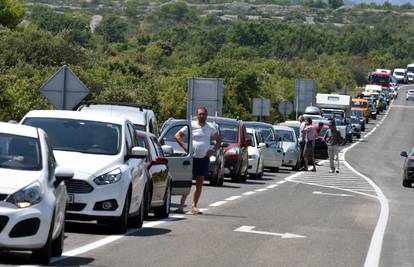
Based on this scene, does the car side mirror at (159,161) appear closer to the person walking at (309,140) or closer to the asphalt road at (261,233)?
the asphalt road at (261,233)

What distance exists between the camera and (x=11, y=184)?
1257 cm

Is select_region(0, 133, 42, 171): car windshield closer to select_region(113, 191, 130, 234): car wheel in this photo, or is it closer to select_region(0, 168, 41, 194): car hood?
select_region(0, 168, 41, 194): car hood

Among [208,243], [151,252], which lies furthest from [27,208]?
[208,243]

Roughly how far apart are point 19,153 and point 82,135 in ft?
13.4

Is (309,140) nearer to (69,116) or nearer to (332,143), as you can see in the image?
(332,143)

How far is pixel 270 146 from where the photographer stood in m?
41.4

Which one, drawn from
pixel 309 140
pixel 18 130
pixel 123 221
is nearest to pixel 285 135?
pixel 309 140

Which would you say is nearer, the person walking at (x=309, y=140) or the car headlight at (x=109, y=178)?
the car headlight at (x=109, y=178)

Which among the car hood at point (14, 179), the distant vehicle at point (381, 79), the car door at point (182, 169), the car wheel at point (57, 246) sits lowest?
the distant vehicle at point (381, 79)

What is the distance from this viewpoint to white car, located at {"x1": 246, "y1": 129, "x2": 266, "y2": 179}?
3600 centimetres

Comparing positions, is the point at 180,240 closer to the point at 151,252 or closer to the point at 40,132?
the point at 151,252

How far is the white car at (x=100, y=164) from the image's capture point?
644 inches

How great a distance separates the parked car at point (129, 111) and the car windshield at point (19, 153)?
11.2 meters

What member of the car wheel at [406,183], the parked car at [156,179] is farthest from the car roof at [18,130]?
the car wheel at [406,183]
